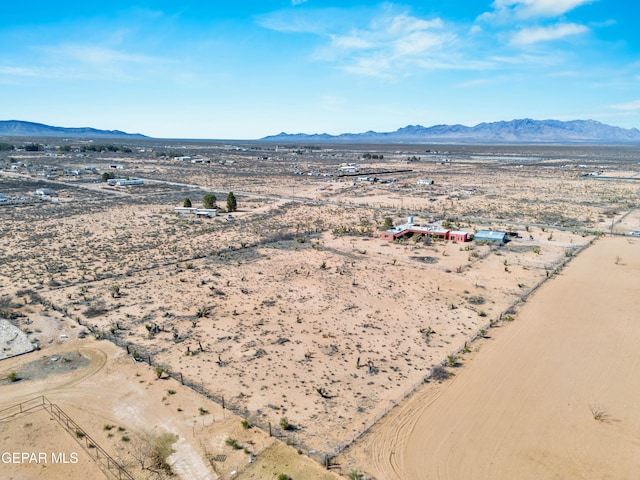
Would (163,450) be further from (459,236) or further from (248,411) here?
(459,236)

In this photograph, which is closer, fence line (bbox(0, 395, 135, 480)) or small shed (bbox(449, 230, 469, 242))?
fence line (bbox(0, 395, 135, 480))

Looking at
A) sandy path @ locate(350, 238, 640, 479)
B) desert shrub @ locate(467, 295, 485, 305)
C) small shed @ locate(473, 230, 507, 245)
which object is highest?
small shed @ locate(473, 230, 507, 245)

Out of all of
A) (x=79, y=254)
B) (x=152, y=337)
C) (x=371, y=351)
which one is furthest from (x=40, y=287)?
(x=371, y=351)

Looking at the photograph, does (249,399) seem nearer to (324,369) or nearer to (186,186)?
(324,369)

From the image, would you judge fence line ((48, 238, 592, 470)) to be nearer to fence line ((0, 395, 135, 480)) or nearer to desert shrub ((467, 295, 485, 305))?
desert shrub ((467, 295, 485, 305))

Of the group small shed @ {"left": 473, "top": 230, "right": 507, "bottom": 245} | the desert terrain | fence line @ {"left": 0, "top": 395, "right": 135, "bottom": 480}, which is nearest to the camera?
fence line @ {"left": 0, "top": 395, "right": 135, "bottom": 480}

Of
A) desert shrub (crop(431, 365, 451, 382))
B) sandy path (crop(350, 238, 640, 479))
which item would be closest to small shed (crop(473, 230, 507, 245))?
sandy path (crop(350, 238, 640, 479))

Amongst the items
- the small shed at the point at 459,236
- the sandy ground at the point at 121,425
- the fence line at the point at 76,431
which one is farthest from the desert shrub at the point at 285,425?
the small shed at the point at 459,236

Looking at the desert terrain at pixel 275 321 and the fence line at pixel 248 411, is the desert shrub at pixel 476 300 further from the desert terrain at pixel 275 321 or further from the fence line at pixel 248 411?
the fence line at pixel 248 411
